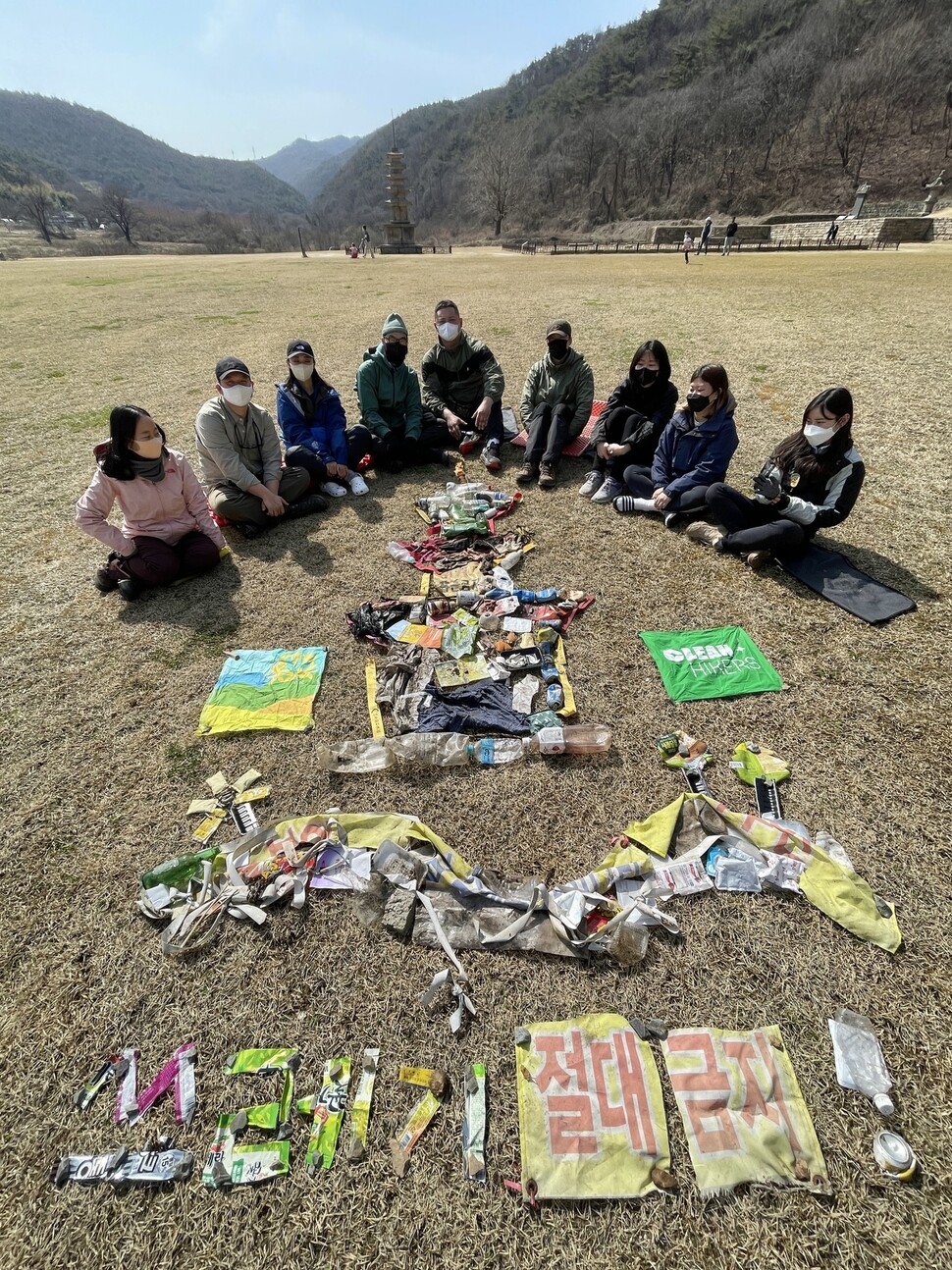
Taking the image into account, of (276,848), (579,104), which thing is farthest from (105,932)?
(579,104)

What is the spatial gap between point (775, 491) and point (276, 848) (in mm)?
4634

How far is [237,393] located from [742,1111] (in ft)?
20.7

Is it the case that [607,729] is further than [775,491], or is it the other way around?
[775,491]

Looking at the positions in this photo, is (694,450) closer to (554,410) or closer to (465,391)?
(554,410)

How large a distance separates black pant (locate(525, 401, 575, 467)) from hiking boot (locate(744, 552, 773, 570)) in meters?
2.59

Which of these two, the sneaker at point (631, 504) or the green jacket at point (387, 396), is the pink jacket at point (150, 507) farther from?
the sneaker at point (631, 504)

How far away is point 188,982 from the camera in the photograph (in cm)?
266

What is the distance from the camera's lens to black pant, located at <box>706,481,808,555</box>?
16.2ft

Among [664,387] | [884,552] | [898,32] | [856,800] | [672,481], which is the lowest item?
[856,800]

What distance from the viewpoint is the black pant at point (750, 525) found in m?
4.93

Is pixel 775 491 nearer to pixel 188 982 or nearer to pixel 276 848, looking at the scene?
pixel 276 848

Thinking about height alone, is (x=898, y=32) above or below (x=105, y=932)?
above

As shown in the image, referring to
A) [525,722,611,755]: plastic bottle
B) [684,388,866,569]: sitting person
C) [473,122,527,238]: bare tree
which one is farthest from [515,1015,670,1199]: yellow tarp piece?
[473,122,527,238]: bare tree

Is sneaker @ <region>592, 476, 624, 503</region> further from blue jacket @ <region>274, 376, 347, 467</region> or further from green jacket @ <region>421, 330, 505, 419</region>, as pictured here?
blue jacket @ <region>274, 376, 347, 467</region>
